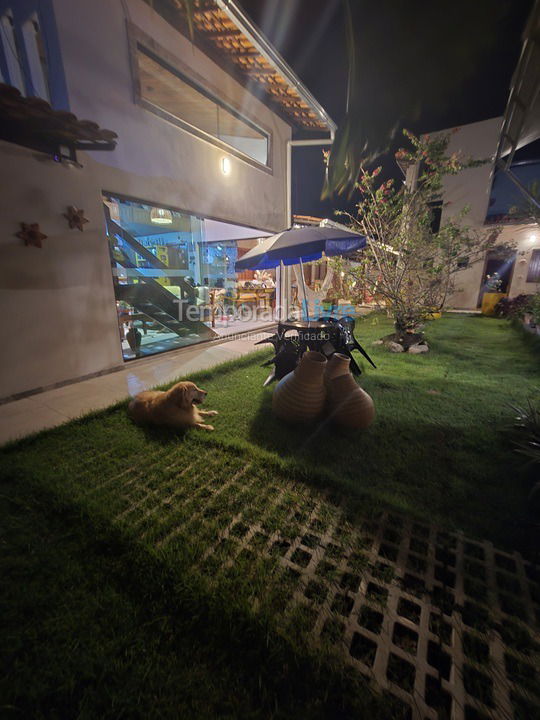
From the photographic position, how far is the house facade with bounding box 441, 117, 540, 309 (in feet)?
43.2

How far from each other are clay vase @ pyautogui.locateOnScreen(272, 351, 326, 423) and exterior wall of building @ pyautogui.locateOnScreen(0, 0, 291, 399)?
3257 mm

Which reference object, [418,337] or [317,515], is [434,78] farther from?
[418,337]

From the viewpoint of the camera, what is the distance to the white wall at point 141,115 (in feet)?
12.6

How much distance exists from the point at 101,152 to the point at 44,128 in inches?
43.0

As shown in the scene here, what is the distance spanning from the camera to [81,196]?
398 cm

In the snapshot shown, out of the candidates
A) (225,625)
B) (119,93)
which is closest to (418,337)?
(225,625)

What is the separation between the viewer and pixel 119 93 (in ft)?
14.2

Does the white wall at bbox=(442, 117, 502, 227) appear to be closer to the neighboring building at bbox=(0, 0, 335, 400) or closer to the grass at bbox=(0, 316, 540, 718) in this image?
the neighboring building at bbox=(0, 0, 335, 400)

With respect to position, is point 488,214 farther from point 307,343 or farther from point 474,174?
point 307,343

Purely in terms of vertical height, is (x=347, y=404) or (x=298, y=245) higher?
(x=298, y=245)

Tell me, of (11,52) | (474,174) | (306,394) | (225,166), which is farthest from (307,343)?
(474,174)

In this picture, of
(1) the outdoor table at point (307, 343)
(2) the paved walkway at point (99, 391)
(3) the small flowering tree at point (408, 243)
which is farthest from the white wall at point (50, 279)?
(3) the small flowering tree at point (408, 243)

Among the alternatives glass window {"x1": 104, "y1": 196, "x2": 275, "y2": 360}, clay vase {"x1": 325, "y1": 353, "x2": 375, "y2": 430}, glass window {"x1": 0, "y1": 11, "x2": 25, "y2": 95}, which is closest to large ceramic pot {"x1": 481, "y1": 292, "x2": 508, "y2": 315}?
glass window {"x1": 104, "y1": 196, "x2": 275, "y2": 360}

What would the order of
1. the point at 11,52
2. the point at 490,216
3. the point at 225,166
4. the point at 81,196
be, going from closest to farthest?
the point at 11,52 < the point at 81,196 < the point at 225,166 < the point at 490,216
